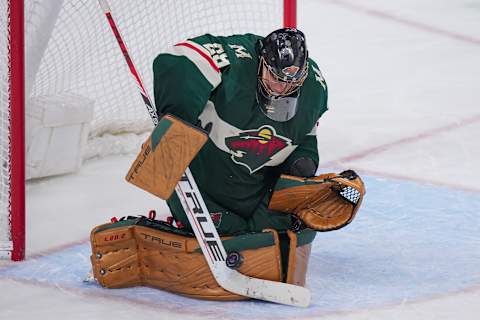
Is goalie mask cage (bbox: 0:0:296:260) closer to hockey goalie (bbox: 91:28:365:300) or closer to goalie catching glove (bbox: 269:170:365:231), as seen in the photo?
hockey goalie (bbox: 91:28:365:300)

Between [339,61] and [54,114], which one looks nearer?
[54,114]

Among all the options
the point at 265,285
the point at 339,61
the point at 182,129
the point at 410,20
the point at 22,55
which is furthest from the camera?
the point at 410,20

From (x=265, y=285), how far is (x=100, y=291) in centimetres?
46

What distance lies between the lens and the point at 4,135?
12.1 ft

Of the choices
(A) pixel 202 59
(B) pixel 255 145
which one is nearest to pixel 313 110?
Answer: (B) pixel 255 145

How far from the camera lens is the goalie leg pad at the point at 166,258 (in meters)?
3.37

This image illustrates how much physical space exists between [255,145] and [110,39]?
4.34 ft

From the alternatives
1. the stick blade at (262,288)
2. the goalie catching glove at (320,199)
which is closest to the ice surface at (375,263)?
the stick blade at (262,288)

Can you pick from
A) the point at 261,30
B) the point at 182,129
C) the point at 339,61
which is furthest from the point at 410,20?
the point at 182,129

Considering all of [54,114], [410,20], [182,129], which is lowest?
[410,20]

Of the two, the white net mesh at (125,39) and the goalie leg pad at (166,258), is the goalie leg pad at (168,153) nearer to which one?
the goalie leg pad at (166,258)

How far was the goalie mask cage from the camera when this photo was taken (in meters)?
4.11

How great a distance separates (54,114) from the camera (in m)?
4.36

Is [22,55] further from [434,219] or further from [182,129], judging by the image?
[434,219]
